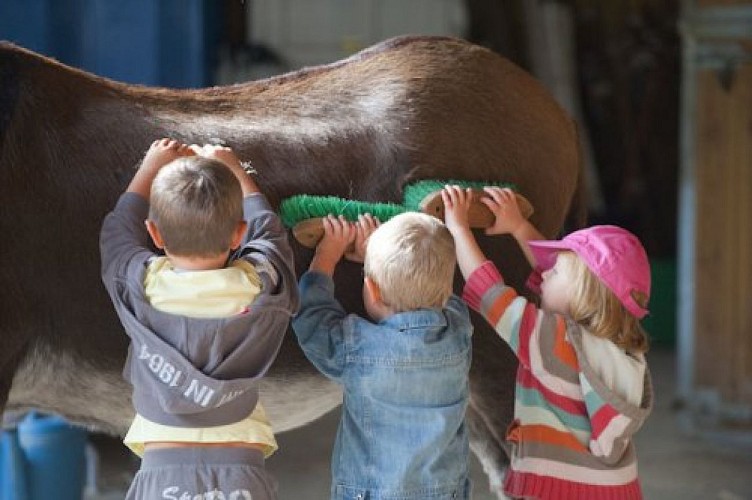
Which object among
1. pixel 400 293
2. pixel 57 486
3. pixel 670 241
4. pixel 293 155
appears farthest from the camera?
pixel 670 241

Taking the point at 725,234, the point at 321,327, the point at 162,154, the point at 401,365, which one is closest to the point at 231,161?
the point at 162,154

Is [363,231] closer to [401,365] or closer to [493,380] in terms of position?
[401,365]

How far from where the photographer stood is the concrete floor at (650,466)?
4.36 metres

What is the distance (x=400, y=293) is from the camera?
2.06 m

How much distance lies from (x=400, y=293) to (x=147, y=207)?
488 millimetres

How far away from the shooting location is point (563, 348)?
225cm

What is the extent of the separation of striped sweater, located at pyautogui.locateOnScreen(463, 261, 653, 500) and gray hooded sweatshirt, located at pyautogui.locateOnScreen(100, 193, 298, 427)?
0.44 meters

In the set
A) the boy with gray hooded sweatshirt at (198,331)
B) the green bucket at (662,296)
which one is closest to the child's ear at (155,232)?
the boy with gray hooded sweatshirt at (198,331)

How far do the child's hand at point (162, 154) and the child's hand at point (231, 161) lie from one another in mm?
28

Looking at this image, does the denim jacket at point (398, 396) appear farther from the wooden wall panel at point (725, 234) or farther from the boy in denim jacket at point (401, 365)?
the wooden wall panel at point (725, 234)

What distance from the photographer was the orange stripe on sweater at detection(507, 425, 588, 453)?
2.30 metres

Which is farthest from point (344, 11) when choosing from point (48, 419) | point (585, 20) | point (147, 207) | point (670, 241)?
point (147, 207)

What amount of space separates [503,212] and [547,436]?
459mm

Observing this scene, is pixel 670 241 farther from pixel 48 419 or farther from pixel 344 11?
pixel 48 419
